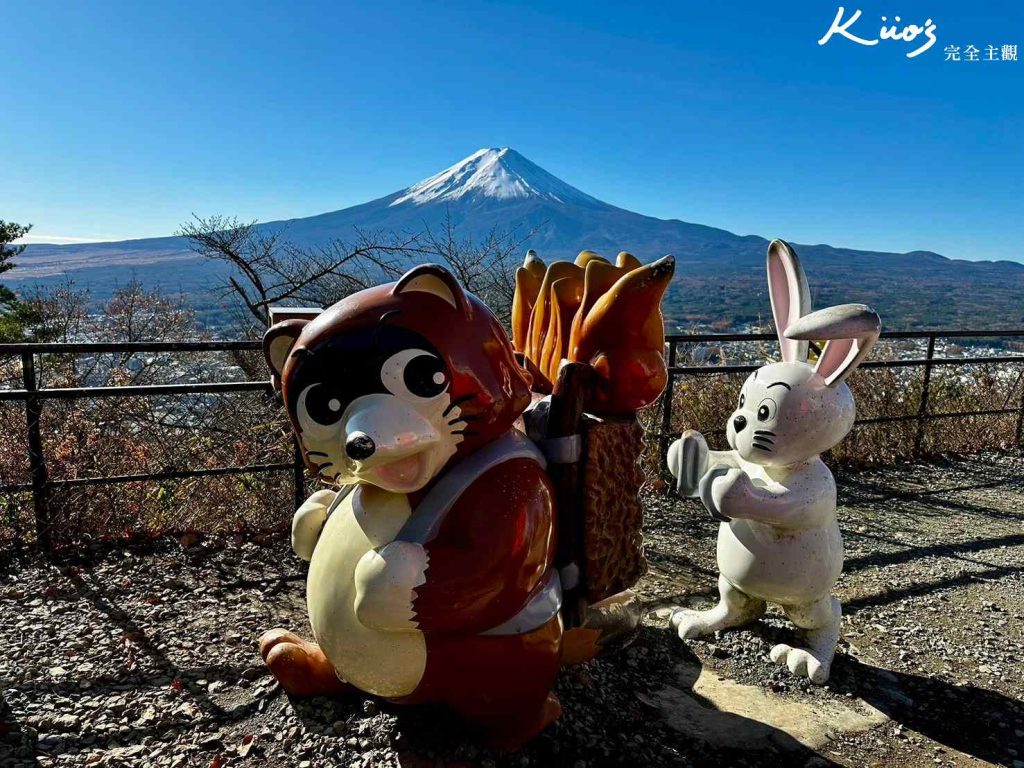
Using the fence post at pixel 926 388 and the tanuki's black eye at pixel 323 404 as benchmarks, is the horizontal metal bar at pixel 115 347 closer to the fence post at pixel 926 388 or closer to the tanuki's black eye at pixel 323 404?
the tanuki's black eye at pixel 323 404

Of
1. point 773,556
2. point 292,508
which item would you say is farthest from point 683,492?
point 292,508

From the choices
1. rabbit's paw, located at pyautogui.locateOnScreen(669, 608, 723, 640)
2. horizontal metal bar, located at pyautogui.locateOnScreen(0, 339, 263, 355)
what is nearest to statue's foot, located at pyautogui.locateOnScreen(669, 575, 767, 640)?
rabbit's paw, located at pyautogui.locateOnScreen(669, 608, 723, 640)

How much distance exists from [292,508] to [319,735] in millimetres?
2412

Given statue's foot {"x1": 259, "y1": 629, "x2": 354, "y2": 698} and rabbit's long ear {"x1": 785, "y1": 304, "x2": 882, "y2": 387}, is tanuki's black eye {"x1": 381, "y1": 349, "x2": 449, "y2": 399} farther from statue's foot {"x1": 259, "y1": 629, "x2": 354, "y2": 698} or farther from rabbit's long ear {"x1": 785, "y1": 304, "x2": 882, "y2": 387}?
rabbit's long ear {"x1": 785, "y1": 304, "x2": 882, "y2": 387}

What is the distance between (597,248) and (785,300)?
40715 millimetres

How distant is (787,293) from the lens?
9.92ft

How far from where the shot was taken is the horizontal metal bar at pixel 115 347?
357cm

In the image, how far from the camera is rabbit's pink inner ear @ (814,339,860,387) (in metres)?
2.68

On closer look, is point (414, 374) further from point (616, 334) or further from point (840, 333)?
point (840, 333)

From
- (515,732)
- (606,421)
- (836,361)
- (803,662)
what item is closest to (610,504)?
(606,421)

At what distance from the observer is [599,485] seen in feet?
7.43

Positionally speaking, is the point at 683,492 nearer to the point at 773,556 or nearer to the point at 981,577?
the point at 773,556

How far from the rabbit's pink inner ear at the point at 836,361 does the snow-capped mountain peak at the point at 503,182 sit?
41915mm

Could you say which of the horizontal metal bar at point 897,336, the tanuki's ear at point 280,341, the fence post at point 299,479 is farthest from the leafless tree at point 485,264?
the tanuki's ear at point 280,341
